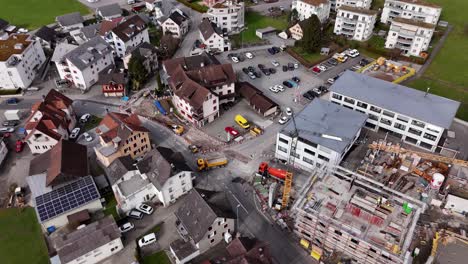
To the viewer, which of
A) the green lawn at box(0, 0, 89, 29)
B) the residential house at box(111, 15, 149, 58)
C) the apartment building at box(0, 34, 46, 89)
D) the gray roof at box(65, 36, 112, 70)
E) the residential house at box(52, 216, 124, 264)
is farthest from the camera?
the green lawn at box(0, 0, 89, 29)

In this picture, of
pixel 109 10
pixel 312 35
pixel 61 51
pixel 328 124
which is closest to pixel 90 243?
pixel 328 124

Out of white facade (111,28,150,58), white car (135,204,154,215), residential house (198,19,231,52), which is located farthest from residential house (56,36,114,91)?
white car (135,204,154,215)

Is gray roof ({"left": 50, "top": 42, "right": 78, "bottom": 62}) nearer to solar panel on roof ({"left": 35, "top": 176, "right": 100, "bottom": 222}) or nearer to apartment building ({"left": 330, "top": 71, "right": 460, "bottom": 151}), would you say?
solar panel on roof ({"left": 35, "top": 176, "right": 100, "bottom": 222})

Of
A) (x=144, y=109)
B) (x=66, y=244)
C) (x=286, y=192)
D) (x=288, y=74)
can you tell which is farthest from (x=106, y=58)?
(x=286, y=192)

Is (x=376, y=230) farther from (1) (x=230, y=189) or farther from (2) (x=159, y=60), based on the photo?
(2) (x=159, y=60)

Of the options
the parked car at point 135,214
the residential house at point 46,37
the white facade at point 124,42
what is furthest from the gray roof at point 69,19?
the parked car at point 135,214

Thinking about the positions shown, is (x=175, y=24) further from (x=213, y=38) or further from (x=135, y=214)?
(x=135, y=214)
